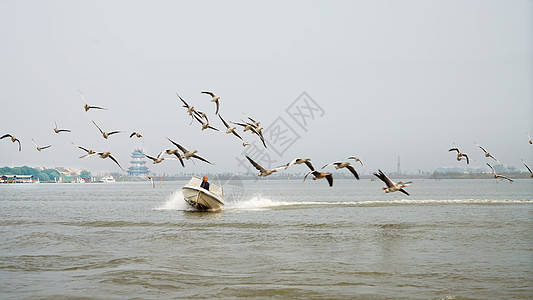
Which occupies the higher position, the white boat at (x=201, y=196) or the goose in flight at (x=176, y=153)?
the goose in flight at (x=176, y=153)

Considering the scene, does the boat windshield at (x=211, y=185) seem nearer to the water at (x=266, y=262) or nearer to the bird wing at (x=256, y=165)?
the water at (x=266, y=262)

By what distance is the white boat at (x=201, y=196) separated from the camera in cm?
3612

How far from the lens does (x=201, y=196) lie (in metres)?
36.2

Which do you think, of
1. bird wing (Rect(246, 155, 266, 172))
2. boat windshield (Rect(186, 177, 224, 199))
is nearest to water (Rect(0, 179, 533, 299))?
bird wing (Rect(246, 155, 266, 172))

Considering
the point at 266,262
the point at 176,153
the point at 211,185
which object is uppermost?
the point at 176,153

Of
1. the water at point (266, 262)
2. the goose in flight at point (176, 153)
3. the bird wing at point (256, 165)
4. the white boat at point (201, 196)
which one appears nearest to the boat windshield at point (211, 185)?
the white boat at point (201, 196)

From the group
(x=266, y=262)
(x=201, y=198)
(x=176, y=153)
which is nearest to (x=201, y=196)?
(x=201, y=198)

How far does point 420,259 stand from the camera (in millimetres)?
16734

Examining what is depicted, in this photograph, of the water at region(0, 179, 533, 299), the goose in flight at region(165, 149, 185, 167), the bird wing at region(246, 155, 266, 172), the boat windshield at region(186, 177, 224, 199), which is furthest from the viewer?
the boat windshield at region(186, 177, 224, 199)

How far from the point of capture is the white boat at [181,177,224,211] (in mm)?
36125

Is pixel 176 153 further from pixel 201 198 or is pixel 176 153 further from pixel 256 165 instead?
pixel 201 198

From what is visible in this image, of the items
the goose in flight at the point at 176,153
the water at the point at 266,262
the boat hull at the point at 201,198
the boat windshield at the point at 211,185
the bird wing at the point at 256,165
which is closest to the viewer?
the water at the point at 266,262

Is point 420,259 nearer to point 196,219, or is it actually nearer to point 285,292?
point 285,292

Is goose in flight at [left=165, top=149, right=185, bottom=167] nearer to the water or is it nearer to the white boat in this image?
the water
